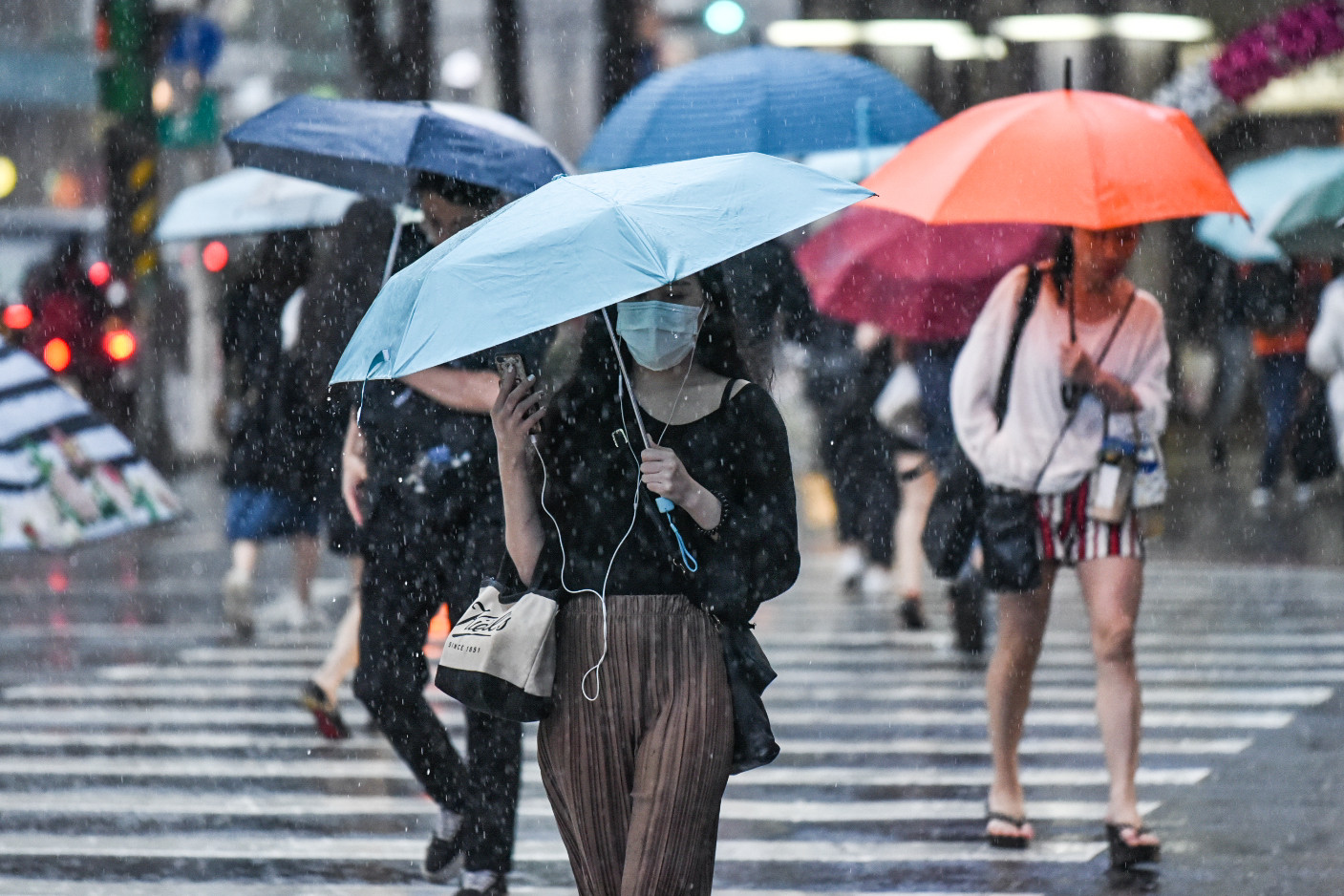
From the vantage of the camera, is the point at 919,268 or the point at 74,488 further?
the point at 74,488

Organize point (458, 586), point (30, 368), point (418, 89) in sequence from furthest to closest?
point (418, 89) < point (30, 368) < point (458, 586)

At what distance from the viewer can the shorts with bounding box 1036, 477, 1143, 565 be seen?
598 cm

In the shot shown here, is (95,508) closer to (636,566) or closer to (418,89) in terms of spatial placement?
(418,89)

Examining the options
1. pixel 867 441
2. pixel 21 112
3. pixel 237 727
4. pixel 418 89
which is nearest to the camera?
pixel 237 727

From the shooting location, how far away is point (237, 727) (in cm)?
Result: 854

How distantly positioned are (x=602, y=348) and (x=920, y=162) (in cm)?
216

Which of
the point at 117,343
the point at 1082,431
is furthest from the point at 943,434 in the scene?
the point at 117,343

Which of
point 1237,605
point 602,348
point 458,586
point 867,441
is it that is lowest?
point 1237,605

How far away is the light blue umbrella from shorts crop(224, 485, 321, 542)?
5783mm

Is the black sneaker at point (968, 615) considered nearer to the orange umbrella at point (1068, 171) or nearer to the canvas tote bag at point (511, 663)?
the orange umbrella at point (1068, 171)

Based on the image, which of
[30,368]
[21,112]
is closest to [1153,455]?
[30,368]

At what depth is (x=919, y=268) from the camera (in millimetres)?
7355

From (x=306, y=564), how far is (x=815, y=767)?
4174 mm

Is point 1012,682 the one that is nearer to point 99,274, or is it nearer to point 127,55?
point 127,55
